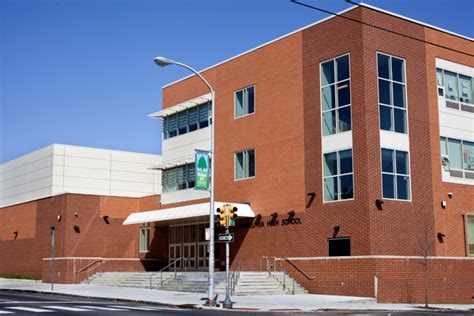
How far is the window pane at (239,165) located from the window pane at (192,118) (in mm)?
5315

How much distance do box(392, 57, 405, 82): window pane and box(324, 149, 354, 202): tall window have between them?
4.71 m

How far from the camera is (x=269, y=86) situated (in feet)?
124

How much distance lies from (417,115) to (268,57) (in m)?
9.53

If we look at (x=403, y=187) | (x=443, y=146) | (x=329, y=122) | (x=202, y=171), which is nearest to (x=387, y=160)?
(x=403, y=187)

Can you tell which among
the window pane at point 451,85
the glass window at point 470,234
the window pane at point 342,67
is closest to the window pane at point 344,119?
the window pane at point 342,67

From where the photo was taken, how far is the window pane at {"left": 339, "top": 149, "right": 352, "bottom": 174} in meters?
32.4

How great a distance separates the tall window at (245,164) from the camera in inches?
1521

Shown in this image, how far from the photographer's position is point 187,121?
1762 inches

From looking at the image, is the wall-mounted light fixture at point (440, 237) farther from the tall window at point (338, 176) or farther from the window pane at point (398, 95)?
the window pane at point (398, 95)

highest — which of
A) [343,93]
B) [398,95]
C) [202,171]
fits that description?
[343,93]

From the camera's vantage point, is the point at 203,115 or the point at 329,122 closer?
the point at 329,122

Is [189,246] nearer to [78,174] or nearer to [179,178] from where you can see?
[179,178]

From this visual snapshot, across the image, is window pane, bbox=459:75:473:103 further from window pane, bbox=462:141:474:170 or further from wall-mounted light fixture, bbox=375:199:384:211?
wall-mounted light fixture, bbox=375:199:384:211

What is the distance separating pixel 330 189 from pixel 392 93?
19.2 feet
